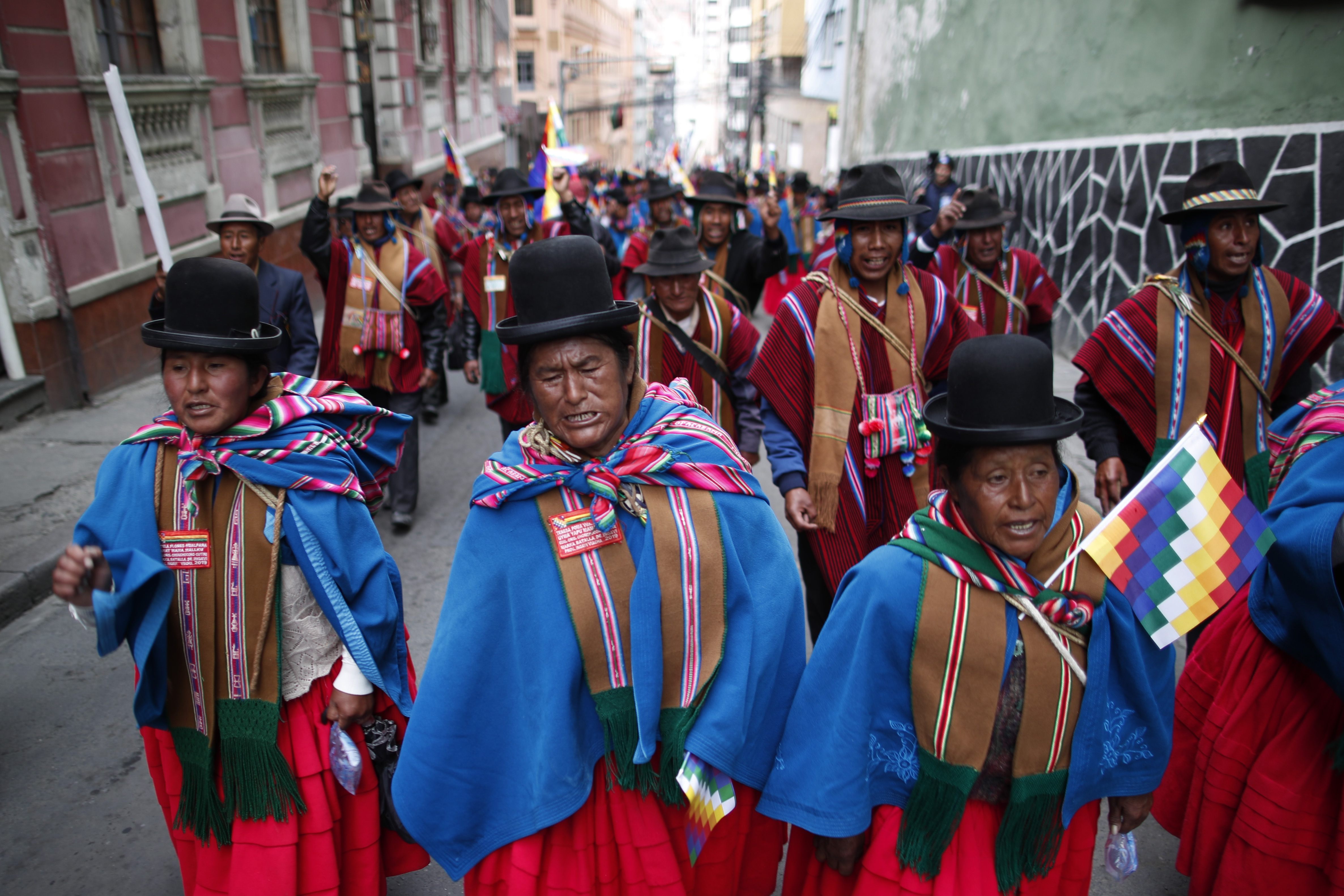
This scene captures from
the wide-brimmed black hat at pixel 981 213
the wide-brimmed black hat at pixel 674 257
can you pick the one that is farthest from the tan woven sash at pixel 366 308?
the wide-brimmed black hat at pixel 981 213

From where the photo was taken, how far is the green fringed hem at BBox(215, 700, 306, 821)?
263 cm

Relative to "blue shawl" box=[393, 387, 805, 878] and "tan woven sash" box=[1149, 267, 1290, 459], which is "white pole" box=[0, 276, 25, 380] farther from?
"tan woven sash" box=[1149, 267, 1290, 459]

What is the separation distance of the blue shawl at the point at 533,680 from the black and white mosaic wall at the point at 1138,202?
382cm

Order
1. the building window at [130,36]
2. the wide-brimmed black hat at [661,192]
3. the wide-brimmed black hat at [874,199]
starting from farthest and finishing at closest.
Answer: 1. the building window at [130,36]
2. the wide-brimmed black hat at [661,192]
3. the wide-brimmed black hat at [874,199]

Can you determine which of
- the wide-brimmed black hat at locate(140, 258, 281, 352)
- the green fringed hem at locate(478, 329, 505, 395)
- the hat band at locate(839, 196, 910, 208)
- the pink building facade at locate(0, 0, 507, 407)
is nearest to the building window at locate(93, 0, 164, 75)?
the pink building facade at locate(0, 0, 507, 407)

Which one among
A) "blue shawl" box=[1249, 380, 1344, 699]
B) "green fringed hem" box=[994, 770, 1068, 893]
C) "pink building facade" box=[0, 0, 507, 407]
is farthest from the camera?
"pink building facade" box=[0, 0, 507, 407]

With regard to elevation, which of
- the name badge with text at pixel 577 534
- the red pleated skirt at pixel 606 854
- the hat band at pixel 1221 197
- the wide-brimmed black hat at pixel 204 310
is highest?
the hat band at pixel 1221 197

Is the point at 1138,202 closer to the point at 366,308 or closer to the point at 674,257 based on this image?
the point at 674,257

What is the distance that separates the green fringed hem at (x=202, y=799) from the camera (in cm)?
267

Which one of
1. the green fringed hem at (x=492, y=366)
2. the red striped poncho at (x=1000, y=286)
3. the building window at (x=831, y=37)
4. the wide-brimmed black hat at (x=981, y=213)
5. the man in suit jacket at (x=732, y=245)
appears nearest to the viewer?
the wide-brimmed black hat at (x=981, y=213)

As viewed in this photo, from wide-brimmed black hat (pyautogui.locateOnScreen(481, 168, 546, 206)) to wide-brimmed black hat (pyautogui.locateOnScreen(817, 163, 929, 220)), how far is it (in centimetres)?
385

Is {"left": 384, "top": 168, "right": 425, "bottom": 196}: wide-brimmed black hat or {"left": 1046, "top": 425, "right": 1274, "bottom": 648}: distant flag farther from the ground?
{"left": 1046, "top": 425, "right": 1274, "bottom": 648}: distant flag

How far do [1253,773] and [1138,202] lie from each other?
27.9ft

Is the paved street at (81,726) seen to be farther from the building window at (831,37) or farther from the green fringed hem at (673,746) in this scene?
the building window at (831,37)
